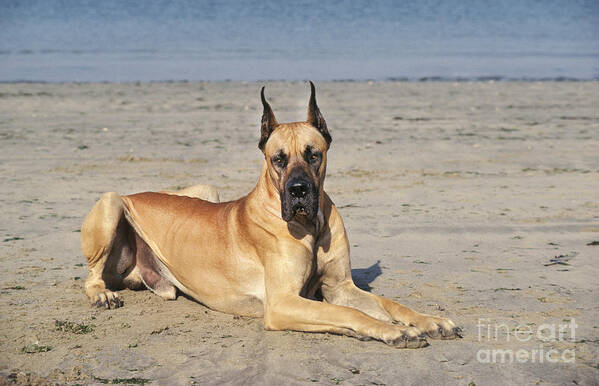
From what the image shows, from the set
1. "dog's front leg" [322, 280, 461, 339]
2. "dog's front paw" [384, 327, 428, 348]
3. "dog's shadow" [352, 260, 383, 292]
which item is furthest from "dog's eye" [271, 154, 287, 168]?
"dog's shadow" [352, 260, 383, 292]

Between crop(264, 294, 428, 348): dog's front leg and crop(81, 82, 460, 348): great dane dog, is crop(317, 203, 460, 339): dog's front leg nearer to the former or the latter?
crop(81, 82, 460, 348): great dane dog

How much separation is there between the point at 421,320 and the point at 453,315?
437 millimetres

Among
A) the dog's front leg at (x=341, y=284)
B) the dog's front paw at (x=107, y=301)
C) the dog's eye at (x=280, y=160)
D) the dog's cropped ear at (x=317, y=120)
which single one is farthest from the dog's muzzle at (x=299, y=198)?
the dog's front paw at (x=107, y=301)

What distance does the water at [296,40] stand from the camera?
26859mm

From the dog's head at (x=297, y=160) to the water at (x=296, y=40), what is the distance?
19.8 m

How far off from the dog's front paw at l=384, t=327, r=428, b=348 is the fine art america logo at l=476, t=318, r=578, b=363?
34cm

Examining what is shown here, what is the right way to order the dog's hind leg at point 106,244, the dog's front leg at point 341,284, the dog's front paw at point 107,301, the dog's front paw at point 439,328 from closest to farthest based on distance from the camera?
the dog's front paw at point 439,328 < the dog's front leg at point 341,284 < the dog's front paw at point 107,301 < the dog's hind leg at point 106,244

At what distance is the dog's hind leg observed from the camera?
18.8ft

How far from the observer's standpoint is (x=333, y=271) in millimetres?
5168

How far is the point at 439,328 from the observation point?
15.2ft

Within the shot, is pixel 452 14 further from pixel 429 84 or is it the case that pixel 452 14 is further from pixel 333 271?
pixel 333 271

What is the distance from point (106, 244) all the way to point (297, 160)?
1.81m

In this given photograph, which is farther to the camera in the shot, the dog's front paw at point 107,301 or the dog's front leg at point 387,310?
the dog's front paw at point 107,301

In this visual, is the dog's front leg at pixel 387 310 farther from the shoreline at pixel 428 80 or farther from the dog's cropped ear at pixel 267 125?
the shoreline at pixel 428 80
